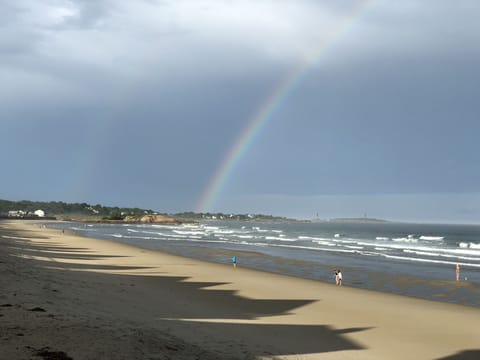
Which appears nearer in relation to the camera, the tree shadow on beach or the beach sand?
the beach sand

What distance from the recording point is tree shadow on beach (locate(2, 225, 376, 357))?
452 inches

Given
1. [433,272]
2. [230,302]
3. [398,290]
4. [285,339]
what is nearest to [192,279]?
[230,302]

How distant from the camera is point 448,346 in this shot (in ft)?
44.2

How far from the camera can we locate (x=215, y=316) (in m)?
15.3

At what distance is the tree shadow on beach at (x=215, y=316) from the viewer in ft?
37.7

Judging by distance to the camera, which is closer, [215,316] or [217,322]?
[217,322]

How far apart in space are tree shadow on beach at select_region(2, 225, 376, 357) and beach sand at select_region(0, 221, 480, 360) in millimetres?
37

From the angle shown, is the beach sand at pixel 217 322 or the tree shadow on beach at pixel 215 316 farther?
the tree shadow on beach at pixel 215 316

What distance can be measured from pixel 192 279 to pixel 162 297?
337 inches

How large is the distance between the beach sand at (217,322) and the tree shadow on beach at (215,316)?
0.04m

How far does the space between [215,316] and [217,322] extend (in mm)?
1324

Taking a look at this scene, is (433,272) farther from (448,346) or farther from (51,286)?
(51,286)

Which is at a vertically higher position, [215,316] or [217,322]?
[217,322]

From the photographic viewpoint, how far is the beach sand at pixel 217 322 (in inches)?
352
